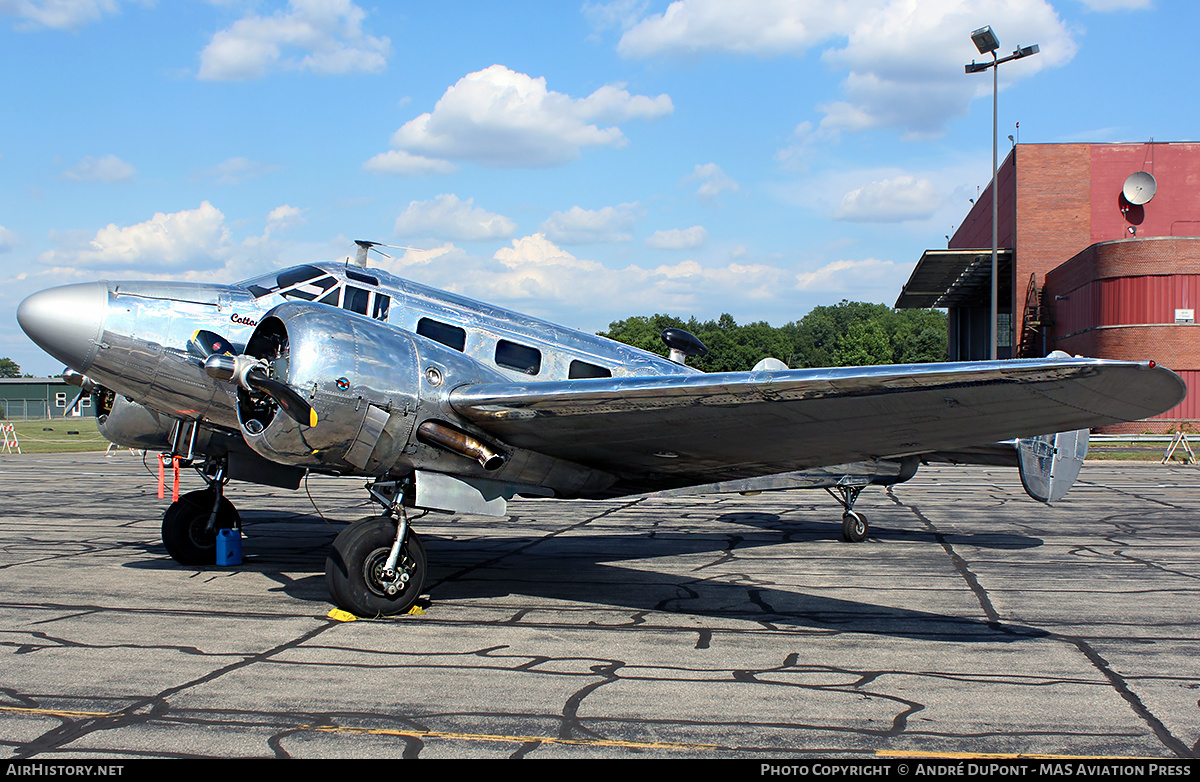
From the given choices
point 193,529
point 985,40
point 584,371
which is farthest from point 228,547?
point 985,40

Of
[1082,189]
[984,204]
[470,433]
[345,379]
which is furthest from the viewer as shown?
[984,204]

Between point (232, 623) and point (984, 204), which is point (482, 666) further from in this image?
point (984, 204)

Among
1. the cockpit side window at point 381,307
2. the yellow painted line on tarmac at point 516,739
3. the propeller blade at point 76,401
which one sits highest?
the cockpit side window at point 381,307

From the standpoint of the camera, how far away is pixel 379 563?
877 centimetres

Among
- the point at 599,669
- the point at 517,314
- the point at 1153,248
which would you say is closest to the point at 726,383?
the point at 599,669

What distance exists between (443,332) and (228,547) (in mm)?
4682

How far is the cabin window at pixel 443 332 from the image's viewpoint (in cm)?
1057

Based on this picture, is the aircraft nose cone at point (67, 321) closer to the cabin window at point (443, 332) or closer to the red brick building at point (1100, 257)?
the cabin window at point (443, 332)

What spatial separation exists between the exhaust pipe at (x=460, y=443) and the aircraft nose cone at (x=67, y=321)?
144 inches

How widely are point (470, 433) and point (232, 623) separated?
9.81ft

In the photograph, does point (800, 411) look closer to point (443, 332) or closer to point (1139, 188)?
point (443, 332)

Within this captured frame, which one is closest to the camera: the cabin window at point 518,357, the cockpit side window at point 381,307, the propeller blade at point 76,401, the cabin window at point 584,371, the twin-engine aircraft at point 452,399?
the twin-engine aircraft at point 452,399

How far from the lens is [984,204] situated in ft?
226

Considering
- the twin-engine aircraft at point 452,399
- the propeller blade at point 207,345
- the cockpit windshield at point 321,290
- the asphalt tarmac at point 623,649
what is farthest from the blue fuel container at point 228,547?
the cockpit windshield at point 321,290
